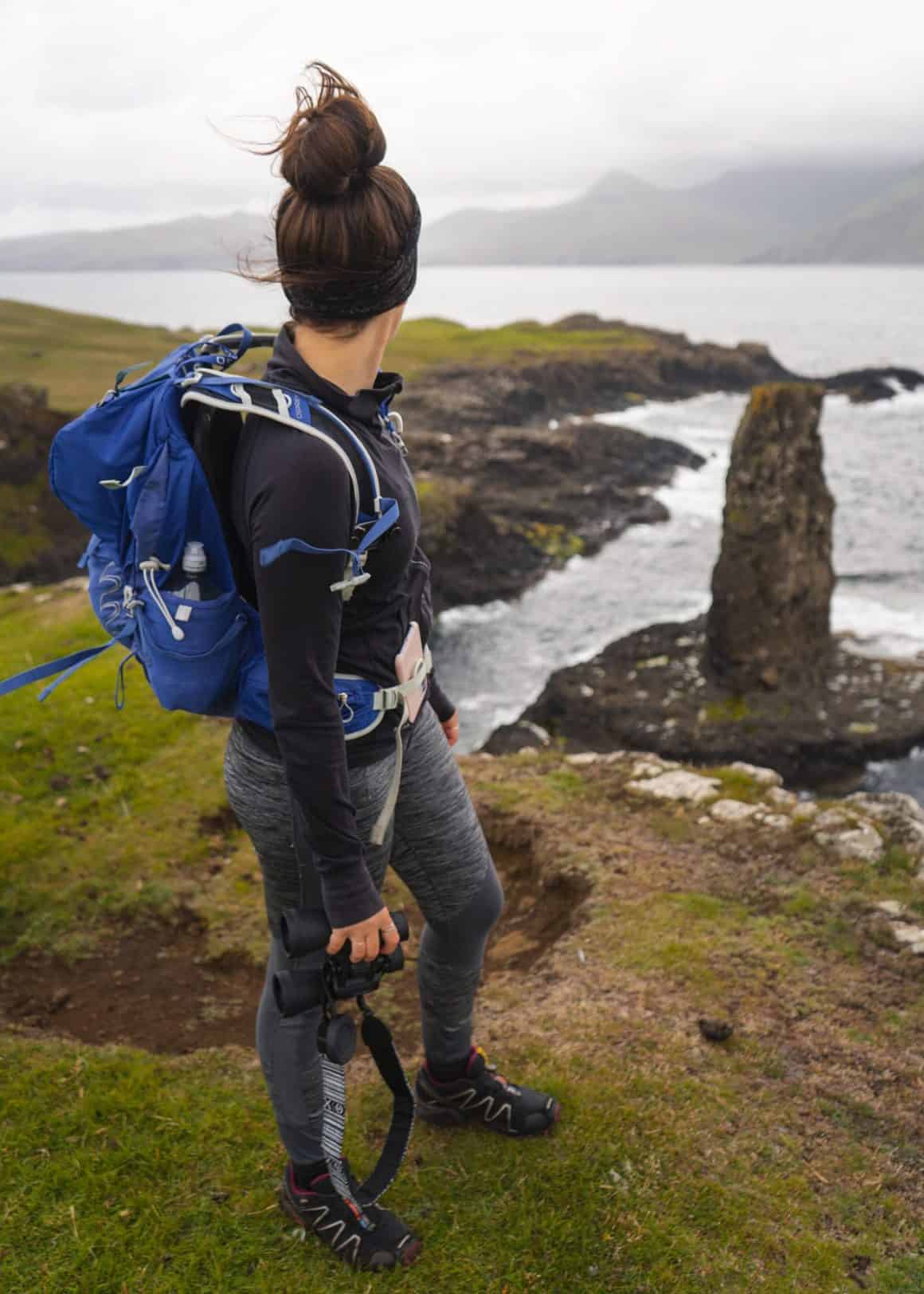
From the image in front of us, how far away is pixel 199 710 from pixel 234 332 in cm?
145

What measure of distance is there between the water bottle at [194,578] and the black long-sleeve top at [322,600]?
5.3 inches

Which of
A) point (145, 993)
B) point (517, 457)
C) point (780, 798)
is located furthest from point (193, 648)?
point (517, 457)

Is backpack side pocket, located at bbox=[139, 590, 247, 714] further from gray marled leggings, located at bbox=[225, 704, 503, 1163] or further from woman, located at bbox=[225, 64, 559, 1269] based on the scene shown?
gray marled leggings, located at bbox=[225, 704, 503, 1163]

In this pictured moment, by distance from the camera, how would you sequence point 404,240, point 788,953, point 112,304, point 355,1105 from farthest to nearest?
1. point 112,304
2. point 788,953
3. point 355,1105
4. point 404,240

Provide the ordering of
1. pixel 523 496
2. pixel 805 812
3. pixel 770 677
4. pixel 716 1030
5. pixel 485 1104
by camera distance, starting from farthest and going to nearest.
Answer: pixel 523 496 → pixel 770 677 → pixel 805 812 → pixel 716 1030 → pixel 485 1104

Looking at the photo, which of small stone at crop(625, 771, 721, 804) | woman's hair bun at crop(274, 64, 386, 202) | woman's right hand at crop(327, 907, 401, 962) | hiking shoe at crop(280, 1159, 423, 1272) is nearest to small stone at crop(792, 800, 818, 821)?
small stone at crop(625, 771, 721, 804)

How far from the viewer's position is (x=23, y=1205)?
4.48 metres

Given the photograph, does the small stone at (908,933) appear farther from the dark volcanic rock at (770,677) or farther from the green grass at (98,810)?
the dark volcanic rock at (770,677)

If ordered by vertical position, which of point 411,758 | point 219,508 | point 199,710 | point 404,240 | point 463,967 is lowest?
point 463,967

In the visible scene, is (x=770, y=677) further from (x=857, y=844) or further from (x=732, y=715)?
(x=857, y=844)

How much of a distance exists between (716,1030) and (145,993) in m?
3.80

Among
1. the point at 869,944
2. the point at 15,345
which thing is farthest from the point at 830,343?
the point at 869,944

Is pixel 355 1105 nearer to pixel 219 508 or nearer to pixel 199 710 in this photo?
pixel 199 710

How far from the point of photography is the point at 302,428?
3.04 metres
